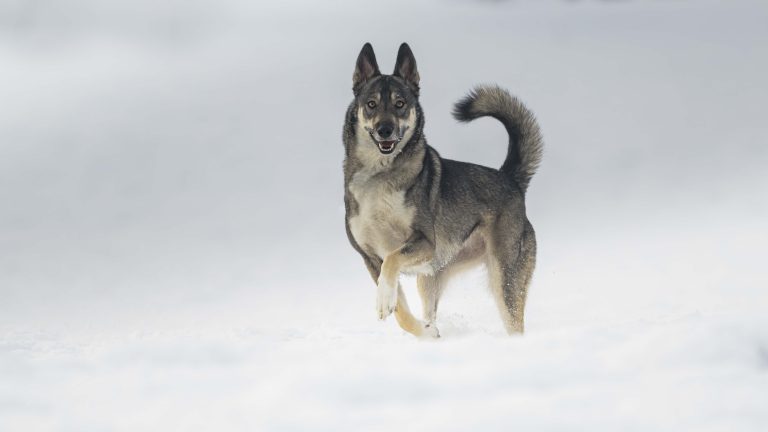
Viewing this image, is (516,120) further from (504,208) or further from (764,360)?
(764,360)

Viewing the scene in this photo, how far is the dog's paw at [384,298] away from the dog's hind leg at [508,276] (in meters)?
1.46

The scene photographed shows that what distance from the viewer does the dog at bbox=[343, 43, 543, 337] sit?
692 centimetres

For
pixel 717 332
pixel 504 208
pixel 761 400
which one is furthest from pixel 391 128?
pixel 761 400

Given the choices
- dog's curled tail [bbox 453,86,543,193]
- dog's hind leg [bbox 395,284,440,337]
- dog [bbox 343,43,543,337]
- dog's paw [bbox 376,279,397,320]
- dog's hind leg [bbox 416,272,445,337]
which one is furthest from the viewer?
dog's curled tail [bbox 453,86,543,193]

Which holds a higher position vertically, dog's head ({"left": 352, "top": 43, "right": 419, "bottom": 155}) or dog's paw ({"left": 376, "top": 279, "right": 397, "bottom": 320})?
dog's head ({"left": 352, "top": 43, "right": 419, "bottom": 155})

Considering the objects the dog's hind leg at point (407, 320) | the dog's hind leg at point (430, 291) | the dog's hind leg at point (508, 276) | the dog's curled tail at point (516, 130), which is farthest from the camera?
the dog's curled tail at point (516, 130)

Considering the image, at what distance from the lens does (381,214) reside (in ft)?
22.9

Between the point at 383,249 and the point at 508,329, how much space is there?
158 cm

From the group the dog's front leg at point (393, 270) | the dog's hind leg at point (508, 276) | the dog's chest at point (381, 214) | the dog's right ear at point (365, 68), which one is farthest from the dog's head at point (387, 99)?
the dog's hind leg at point (508, 276)

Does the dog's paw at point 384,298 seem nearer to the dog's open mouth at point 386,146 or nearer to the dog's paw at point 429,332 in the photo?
the dog's paw at point 429,332

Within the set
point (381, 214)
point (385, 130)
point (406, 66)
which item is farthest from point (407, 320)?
point (406, 66)

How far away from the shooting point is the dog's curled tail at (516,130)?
8094mm

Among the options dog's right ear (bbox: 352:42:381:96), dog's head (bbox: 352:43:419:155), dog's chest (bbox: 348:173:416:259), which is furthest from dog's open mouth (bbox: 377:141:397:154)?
dog's right ear (bbox: 352:42:381:96)

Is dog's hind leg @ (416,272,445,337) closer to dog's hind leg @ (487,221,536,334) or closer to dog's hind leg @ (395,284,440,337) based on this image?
dog's hind leg @ (487,221,536,334)
